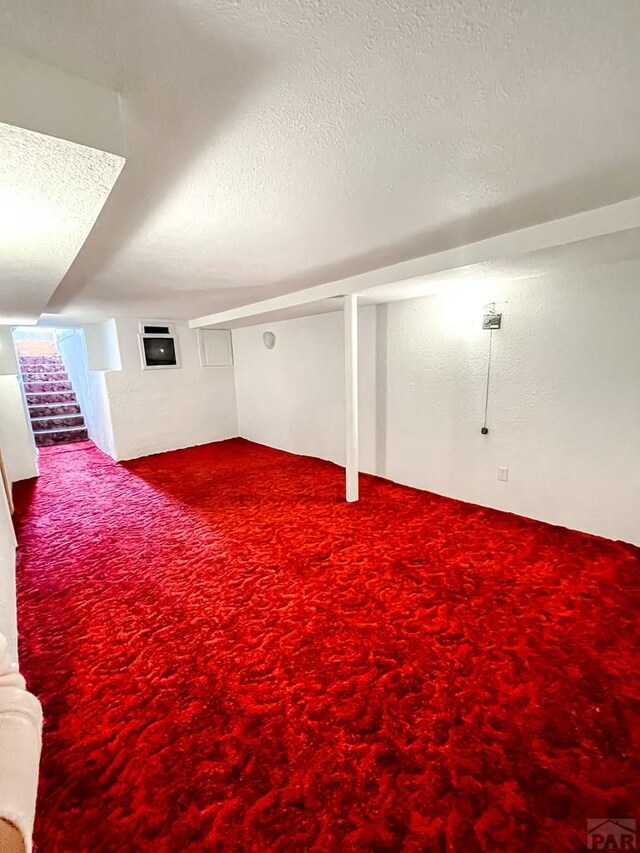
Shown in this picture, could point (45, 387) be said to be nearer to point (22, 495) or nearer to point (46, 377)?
point (46, 377)

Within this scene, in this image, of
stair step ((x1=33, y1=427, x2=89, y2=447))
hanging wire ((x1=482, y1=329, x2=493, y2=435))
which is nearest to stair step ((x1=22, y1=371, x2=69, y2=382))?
stair step ((x1=33, y1=427, x2=89, y2=447))

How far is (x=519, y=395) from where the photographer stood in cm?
300

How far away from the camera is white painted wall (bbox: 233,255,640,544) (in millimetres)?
2531

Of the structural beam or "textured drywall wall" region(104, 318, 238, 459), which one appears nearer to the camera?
the structural beam

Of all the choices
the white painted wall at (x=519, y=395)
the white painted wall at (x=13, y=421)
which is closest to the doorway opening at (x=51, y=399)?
the white painted wall at (x=13, y=421)

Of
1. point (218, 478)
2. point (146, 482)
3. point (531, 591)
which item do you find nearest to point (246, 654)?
point (531, 591)

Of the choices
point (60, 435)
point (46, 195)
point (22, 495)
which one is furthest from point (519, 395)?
point (60, 435)

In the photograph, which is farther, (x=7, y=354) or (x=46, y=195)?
(x=7, y=354)

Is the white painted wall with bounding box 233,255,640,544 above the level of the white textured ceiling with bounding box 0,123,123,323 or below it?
below

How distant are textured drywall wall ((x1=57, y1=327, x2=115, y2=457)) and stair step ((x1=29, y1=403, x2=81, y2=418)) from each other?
22 cm

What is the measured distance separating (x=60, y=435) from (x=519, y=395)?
305 inches

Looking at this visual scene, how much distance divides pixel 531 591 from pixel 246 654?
1.75 metres

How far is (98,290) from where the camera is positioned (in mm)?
3354

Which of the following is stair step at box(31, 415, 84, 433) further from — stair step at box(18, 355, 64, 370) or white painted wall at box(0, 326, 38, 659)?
white painted wall at box(0, 326, 38, 659)
